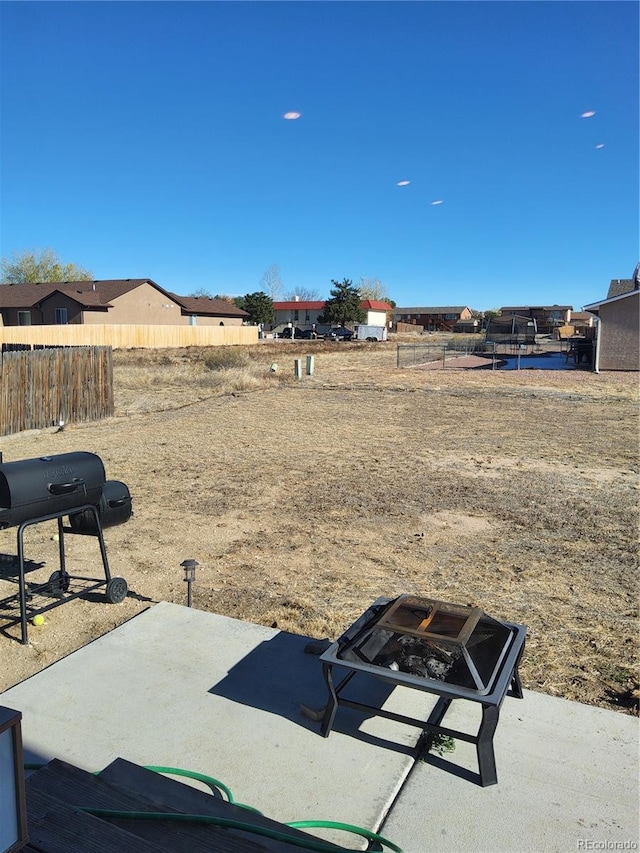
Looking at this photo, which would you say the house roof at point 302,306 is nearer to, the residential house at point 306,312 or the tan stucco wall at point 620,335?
the residential house at point 306,312

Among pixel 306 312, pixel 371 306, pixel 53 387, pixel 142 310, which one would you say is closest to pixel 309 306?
pixel 306 312

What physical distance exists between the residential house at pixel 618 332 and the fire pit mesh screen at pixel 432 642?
28105 millimetres

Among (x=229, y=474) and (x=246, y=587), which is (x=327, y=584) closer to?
(x=246, y=587)

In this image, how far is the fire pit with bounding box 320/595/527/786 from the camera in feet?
9.60

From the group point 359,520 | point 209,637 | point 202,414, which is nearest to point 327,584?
point 209,637

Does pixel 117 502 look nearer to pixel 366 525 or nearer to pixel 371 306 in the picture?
pixel 366 525

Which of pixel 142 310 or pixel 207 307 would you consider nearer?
pixel 142 310

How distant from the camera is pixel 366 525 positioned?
739 centimetres

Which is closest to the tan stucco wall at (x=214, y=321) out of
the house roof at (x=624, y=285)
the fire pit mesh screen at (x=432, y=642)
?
the house roof at (x=624, y=285)

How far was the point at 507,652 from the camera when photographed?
334 cm

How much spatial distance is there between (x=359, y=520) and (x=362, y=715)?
13.7 feet

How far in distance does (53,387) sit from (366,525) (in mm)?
9214

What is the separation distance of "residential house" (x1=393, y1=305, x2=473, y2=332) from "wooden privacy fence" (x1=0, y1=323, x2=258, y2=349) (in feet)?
258

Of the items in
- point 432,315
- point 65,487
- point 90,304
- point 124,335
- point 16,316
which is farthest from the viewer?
point 432,315
